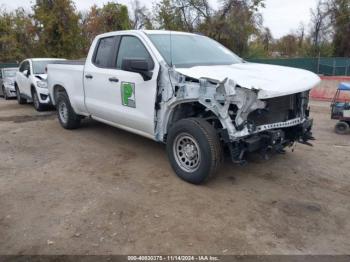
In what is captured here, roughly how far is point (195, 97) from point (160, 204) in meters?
1.37

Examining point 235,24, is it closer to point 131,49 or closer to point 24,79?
point 24,79

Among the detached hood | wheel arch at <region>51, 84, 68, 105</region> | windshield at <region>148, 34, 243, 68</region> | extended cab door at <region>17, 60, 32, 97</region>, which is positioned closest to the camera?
the detached hood

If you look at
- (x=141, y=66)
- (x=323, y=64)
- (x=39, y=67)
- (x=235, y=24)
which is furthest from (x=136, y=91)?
(x=235, y=24)

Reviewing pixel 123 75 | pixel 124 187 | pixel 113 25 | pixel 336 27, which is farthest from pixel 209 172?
pixel 336 27

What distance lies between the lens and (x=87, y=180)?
4941mm

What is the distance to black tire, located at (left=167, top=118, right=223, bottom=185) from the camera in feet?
14.3

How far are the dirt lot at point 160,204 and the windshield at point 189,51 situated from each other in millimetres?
1599

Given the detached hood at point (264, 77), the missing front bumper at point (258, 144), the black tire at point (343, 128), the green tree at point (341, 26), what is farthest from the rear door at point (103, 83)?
the green tree at point (341, 26)

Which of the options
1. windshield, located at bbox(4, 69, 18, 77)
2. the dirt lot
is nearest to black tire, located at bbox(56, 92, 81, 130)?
the dirt lot

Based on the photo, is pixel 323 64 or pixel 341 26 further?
pixel 341 26

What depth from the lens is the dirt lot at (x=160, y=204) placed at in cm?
342

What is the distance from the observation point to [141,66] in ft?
15.6

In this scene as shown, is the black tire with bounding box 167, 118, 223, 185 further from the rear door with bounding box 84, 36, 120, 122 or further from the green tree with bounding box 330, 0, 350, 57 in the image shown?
the green tree with bounding box 330, 0, 350, 57

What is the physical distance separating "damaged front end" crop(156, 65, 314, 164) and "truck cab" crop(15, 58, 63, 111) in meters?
6.64
